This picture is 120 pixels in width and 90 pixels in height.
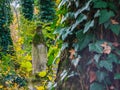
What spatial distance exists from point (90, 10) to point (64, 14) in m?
0.36

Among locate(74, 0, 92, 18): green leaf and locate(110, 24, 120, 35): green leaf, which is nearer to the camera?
locate(110, 24, 120, 35): green leaf

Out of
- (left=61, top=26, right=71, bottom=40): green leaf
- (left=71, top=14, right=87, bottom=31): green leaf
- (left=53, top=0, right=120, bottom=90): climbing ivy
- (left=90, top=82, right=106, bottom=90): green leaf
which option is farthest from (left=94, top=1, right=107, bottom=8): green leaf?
(left=90, top=82, right=106, bottom=90): green leaf

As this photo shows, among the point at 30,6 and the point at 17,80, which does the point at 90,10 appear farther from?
the point at 30,6

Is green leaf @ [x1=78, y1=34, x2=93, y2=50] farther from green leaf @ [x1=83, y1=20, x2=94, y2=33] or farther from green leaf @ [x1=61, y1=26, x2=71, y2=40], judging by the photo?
green leaf @ [x1=61, y1=26, x2=71, y2=40]

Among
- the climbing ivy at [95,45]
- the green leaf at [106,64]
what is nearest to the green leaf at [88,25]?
the climbing ivy at [95,45]

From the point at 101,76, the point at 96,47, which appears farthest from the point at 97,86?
the point at 96,47

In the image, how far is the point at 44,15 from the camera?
10.9 meters

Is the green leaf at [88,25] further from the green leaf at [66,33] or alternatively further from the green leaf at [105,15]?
the green leaf at [66,33]

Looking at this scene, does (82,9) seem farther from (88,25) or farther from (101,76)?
(101,76)

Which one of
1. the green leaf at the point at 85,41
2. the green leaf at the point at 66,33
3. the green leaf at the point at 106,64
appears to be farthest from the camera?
the green leaf at the point at 66,33

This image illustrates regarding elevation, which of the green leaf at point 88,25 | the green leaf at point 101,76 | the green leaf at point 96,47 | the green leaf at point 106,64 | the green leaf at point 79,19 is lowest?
the green leaf at point 101,76

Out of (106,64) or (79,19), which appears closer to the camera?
(106,64)

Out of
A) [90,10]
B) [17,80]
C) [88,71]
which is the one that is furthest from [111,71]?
[17,80]

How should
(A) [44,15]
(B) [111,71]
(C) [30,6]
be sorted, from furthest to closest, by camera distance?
(C) [30,6] → (A) [44,15] → (B) [111,71]
